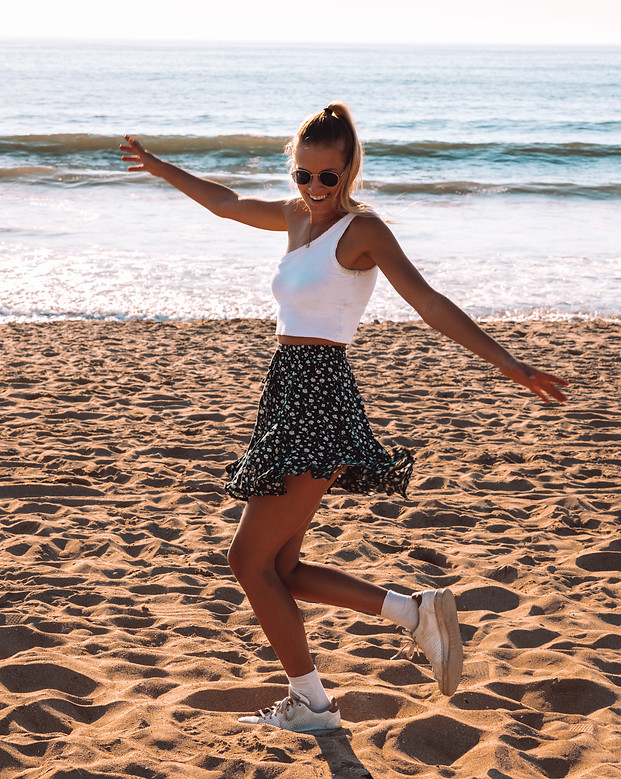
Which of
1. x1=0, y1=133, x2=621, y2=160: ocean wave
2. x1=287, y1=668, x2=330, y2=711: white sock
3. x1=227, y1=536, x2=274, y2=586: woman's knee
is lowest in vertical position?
x1=287, y1=668, x2=330, y2=711: white sock

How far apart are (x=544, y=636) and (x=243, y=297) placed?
818cm

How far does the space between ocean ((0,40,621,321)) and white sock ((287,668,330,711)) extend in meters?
1.43

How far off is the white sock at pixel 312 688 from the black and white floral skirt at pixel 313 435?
1.97ft

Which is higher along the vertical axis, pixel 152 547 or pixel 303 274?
pixel 303 274

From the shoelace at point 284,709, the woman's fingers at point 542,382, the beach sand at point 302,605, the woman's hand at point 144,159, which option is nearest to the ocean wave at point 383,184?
the beach sand at point 302,605

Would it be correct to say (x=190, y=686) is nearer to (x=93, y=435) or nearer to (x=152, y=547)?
(x=152, y=547)

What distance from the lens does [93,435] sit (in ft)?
20.1

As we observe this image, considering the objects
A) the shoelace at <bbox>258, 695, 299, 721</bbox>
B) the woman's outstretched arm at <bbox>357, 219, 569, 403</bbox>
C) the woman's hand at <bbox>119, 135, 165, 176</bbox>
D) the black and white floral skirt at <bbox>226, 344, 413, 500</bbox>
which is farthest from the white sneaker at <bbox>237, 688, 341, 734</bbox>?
the woman's hand at <bbox>119, 135, 165, 176</bbox>

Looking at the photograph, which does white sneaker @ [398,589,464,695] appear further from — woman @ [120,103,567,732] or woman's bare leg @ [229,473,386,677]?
woman's bare leg @ [229,473,386,677]

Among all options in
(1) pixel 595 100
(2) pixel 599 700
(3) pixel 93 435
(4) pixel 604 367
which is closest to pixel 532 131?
(1) pixel 595 100

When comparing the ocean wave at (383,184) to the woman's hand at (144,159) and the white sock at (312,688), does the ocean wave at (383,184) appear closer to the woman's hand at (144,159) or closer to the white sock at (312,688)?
the woman's hand at (144,159)

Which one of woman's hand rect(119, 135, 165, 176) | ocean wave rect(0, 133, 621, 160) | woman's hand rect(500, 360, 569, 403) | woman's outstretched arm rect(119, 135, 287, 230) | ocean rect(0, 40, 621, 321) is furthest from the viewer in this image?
ocean wave rect(0, 133, 621, 160)

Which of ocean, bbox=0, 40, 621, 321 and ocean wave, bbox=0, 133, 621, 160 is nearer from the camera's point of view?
ocean, bbox=0, 40, 621, 321

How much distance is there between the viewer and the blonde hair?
263 centimetres
